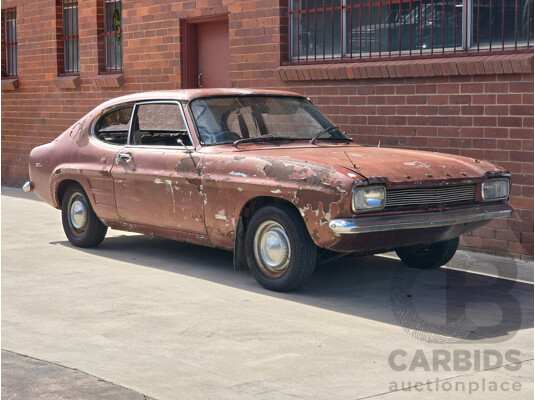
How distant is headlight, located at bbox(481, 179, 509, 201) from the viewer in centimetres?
726

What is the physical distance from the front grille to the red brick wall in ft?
5.42

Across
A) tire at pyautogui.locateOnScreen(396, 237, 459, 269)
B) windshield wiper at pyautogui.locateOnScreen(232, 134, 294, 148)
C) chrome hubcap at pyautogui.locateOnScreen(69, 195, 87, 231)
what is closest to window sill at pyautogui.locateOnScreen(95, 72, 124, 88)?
chrome hubcap at pyautogui.locateOnScreen(69, 195, 87, 231)

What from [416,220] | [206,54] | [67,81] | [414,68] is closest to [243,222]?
[416,220]

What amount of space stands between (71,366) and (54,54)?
11.2m

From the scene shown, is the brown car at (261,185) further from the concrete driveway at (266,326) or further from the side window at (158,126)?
the concrete driveway at (266,326)

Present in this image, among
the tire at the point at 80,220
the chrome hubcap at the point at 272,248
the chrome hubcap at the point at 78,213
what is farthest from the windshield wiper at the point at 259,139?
the chrome hubcap at the point at 78,213

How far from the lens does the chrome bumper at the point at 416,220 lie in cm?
646

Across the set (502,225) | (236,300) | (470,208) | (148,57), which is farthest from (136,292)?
(148,57)

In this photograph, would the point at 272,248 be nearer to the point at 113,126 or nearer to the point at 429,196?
the point at 429,196

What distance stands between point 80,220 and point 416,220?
382 centimetres

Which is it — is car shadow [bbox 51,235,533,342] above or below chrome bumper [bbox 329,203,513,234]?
below

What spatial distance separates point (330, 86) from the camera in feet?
34.6

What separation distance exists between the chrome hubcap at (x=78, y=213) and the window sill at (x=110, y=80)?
4.85 m

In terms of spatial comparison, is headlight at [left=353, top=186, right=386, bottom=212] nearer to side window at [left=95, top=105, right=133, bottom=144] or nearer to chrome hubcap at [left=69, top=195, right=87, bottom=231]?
side window at [left=95, top=105, right=133, bottom=144]
